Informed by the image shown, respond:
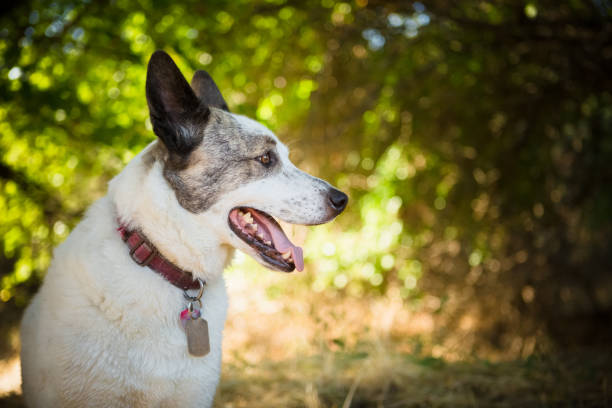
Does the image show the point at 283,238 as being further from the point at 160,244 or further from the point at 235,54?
the point at 235,54

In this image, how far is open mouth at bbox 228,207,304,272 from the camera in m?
2.13

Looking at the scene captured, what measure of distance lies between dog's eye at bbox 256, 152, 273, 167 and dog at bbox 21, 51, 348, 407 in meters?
0.01

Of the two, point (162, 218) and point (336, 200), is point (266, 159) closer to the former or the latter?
point (336, 200)

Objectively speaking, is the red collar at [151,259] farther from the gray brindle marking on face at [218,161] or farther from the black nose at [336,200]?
the black nose at [336,200]

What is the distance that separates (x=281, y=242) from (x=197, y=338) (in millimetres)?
599

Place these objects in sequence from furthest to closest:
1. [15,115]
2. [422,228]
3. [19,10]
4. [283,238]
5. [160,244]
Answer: [422,228], [15,115], [19,10], [283,238], [160,244]

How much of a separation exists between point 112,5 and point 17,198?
1943mm

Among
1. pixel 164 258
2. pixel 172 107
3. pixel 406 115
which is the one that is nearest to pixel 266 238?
pixel 164 258

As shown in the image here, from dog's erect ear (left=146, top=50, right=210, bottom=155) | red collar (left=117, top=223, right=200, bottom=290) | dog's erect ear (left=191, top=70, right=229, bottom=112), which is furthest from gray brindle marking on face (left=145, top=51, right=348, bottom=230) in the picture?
dog's erect ear (left=191, top=70, right=229, bottom=112)

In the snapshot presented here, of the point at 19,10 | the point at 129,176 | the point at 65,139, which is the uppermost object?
the point at 19,10

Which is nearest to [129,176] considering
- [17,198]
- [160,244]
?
[160,244]

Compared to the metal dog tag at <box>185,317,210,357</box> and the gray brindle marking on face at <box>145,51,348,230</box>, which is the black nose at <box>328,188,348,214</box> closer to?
the gray brindle marking on face at <box>145,51,348,230</box>

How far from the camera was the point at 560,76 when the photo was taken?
388 centimetres

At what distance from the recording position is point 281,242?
220 centimetres
